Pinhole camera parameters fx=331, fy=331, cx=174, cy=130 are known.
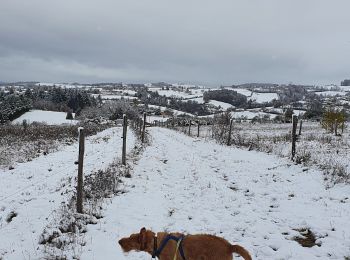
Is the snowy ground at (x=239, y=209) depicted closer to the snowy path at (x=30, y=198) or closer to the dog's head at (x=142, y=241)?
the snowy path at (x=30, y=198)

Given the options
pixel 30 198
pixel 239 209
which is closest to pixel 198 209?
pixel 239 209

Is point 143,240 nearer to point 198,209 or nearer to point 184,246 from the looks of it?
point 184,246

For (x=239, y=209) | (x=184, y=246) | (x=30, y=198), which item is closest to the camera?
(x=184, y=246)

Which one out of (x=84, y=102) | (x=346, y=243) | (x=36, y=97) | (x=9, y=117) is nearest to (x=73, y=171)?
(x=346, y=243)

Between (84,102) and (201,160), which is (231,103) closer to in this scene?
(84,102)

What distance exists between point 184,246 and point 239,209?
516 cm

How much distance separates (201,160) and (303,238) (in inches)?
465

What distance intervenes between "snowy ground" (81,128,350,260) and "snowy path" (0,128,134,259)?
4.72ft

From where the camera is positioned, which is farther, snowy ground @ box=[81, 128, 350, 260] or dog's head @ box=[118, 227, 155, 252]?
snowy ground @ box=[81, 128, 350, 260]

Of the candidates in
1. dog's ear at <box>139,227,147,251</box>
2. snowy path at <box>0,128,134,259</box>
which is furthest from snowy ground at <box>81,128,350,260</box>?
dog's ear at <box>139,227,147,251</box>

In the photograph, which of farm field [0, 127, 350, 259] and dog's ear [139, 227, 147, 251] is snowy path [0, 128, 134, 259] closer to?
farm field [0, 127, 350, 259]

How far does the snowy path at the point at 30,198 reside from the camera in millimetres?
A: 7184

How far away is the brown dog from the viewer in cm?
481

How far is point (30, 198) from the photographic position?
1141cm
